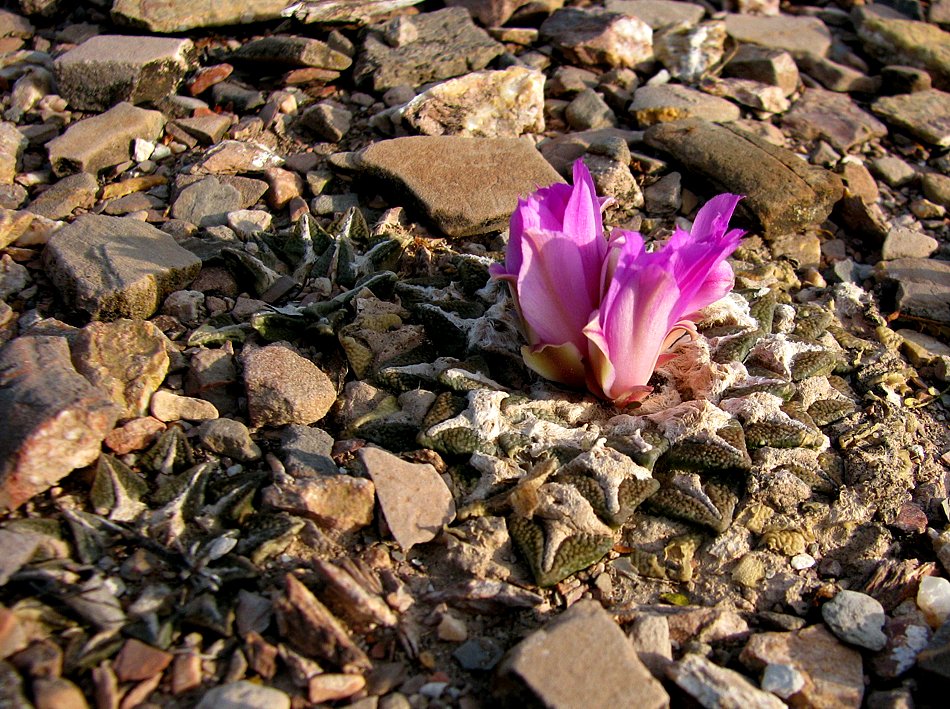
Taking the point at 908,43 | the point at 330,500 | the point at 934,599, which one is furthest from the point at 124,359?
the point at 908,43

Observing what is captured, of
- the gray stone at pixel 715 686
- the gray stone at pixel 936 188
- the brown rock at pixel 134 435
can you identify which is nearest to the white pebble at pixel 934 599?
the gray stone at pixel 715 686

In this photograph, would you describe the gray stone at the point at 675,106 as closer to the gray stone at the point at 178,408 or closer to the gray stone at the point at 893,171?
the gray stone at the point at 893,171

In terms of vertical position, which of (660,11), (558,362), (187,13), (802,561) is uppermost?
(187,13)

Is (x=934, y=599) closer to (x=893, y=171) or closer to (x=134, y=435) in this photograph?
(x=134, y=435)

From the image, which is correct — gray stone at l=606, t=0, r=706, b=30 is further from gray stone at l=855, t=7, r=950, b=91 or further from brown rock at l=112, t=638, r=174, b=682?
brown rock at l=112, t=638, r=174, b=682

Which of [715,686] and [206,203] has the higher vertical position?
[206,203]

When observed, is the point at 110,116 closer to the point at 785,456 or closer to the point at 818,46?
the point at 785,456
